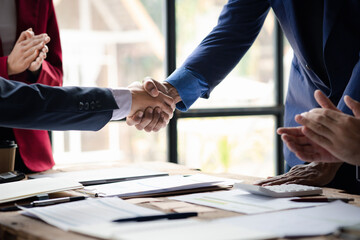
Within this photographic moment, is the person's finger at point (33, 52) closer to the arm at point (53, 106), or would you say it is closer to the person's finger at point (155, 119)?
the arm at point (53, 106)

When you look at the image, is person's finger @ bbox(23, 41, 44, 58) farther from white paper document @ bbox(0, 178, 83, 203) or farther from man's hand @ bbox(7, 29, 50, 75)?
white paper document @ bbox(0, 178, 83, 203)

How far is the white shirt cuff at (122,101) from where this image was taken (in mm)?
1692

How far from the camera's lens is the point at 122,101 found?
67.9 inches

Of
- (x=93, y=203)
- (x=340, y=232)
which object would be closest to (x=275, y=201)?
(x=340, y=232)

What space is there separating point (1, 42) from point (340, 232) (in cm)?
152

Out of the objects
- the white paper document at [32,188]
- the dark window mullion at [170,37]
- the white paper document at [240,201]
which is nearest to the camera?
the white paper document at [240,201]

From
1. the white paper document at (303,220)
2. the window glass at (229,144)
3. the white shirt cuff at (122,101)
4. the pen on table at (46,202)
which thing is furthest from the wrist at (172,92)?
the window glass at (229,144)

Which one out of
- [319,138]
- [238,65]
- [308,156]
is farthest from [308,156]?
[238,65]

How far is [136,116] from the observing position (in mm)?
1955

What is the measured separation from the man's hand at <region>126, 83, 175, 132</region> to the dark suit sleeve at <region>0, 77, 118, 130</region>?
36 centimetres

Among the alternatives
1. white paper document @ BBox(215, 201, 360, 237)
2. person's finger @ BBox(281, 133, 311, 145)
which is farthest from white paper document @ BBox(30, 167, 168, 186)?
white paper document @ BBox(215, 201, 360, 237)

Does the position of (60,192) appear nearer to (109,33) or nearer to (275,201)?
(275,201)

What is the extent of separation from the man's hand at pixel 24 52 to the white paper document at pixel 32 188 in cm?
58

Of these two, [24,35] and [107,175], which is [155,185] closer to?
[107,175]
